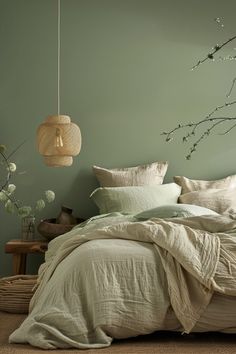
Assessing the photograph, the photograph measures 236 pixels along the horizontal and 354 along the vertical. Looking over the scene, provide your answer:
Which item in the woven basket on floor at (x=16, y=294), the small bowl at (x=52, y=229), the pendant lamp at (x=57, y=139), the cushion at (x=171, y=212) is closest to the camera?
the woven basket on floor at (x=16, y=294)

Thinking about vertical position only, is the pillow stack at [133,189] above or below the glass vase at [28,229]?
above

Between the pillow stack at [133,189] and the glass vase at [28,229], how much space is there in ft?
1.83

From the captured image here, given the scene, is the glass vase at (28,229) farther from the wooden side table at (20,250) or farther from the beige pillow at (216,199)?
the beige pillow at (216,199)

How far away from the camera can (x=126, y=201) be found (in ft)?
15.5

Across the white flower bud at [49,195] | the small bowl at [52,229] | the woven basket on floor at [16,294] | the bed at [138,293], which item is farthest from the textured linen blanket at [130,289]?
the small bowl at [52,229]

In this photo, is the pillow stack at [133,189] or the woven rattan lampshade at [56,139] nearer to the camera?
the woven rattan lampshade at [56,139]

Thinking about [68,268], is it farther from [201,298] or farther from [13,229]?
[13,229]

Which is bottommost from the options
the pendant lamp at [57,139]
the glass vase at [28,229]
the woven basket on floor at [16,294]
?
the woven basket on floor at [16,294]

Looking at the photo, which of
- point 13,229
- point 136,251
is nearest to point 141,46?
point 13,229

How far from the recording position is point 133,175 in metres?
5.02

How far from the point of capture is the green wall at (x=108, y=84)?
519 centimetres

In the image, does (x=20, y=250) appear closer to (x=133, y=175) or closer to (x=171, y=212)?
(x=133, y=175)

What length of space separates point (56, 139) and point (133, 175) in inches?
32.6

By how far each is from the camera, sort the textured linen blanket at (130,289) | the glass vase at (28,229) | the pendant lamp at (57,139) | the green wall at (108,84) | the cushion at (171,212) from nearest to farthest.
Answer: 1. the textured linen blanket at (130,289)
2. the cushion at (171,212)
3. the pendant lamp at (57,139)
4. the glass vase at (28,229)
5. the green wall at (108,84)
